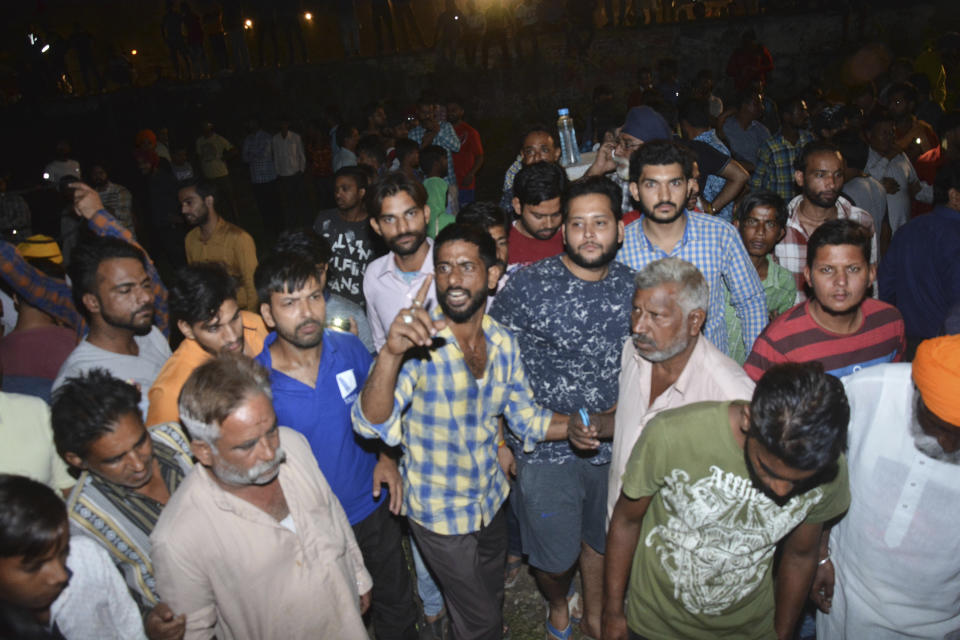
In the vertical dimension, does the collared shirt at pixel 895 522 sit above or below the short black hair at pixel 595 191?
below

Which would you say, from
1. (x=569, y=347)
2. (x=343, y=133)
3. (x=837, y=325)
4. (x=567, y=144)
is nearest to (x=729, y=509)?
(x=569, y=347)

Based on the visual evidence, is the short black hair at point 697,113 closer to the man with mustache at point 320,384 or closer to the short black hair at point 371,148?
the short black hair at point 371,148

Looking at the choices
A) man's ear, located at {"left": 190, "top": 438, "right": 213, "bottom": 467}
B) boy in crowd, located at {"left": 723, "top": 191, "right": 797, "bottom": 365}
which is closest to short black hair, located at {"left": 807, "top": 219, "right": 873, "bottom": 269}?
boy in crowd, located at {"left": 723, "top": 191, "right": 797, "bottom": 365}

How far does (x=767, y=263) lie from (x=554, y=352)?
2.05 m

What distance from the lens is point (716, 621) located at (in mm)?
2404

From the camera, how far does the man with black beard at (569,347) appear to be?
121 inches

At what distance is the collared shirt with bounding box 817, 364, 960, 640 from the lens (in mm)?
2260

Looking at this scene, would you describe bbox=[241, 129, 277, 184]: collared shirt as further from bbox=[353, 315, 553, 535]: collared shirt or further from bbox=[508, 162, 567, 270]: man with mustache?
bbox=[353, 315, 553, 535]: collared shirt

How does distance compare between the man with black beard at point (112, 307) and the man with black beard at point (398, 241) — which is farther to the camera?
the man with black beard at point (398, 241)

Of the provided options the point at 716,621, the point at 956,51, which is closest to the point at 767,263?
the point at 716,621

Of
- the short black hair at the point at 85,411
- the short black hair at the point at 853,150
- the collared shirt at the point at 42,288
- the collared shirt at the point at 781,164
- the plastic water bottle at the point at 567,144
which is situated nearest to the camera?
the short black hair at the point at 85,411

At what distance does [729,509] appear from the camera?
2207mm

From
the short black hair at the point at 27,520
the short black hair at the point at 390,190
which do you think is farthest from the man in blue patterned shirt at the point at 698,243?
the short black hair at the point at 27,520

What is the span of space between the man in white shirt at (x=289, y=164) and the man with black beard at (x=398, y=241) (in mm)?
7488
